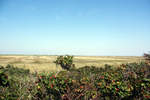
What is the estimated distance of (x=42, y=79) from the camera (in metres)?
8.55

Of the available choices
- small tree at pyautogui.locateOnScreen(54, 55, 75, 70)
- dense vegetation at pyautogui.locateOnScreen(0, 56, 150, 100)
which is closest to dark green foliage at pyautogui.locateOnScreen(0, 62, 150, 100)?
dense vegetation at pyautogui.locateOnScreen(0, 56, 150, 100)

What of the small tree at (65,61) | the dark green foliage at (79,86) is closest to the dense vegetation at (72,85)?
the dark green foliage at (79,86)

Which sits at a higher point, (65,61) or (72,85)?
(72,85)

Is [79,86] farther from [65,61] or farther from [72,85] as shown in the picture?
[65,61]

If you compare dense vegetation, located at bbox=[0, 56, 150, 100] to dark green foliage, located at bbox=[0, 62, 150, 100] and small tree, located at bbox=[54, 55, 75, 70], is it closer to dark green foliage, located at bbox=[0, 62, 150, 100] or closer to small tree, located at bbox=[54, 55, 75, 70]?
dark green foliage, located at bbox=[0, 62, 150, 100]

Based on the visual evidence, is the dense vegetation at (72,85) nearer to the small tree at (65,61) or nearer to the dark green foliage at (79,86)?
the dark green foliage at (79,86)

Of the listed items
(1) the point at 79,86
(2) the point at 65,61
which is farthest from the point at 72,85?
(2) the point at 65,61

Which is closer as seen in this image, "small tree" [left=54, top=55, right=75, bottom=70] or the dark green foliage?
the dark green foliage

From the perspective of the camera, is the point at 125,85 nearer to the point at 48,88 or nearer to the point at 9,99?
the point at 48,88

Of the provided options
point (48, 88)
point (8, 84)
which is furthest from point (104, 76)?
point (8, 84)

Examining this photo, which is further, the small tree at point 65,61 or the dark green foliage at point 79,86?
the small tree at point 65,61

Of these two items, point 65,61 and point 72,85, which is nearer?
point 72,85

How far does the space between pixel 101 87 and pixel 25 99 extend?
5.78 meters

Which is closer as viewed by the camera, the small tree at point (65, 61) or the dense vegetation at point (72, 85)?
the dense vegetation at point (72, 85)
